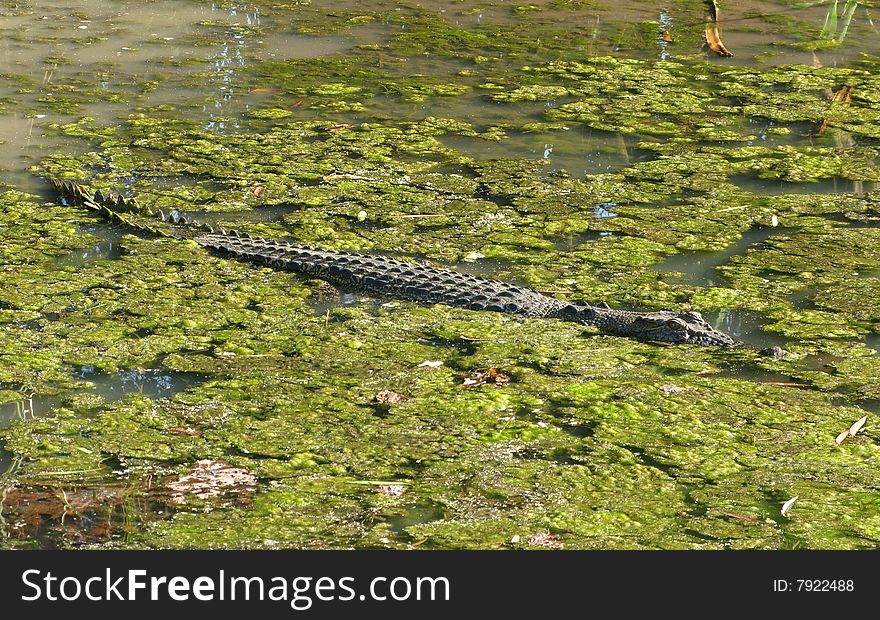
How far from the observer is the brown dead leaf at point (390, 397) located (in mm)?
4676

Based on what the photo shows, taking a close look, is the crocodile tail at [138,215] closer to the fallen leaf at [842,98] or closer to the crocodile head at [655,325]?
the crocodile head at [655,325]

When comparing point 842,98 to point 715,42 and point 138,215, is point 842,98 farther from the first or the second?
point 138,215

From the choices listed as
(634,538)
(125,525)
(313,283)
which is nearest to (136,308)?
(313,283)

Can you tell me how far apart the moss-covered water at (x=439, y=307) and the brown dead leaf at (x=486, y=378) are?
0.04 feet

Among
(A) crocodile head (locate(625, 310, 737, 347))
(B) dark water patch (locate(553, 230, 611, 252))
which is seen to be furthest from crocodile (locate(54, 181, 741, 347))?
(B) dark water patch (locate(553, 230, 611, 252))

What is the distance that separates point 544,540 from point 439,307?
2120mm

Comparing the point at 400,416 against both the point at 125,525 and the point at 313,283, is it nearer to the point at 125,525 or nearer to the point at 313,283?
the point at 125,525

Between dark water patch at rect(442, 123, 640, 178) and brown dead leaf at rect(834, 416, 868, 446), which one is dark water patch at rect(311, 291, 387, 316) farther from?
brown dead leaf at rect(834, 416, 868, 446)

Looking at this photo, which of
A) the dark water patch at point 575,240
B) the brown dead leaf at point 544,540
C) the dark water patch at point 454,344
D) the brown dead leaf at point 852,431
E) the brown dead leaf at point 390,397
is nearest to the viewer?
the brown dead leaf at point 544,540

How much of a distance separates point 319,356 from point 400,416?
69 centimetres

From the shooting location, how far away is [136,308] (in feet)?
18.1

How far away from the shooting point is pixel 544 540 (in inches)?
145

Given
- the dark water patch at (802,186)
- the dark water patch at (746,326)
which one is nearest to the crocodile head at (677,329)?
the dark water patch at (746,326)
